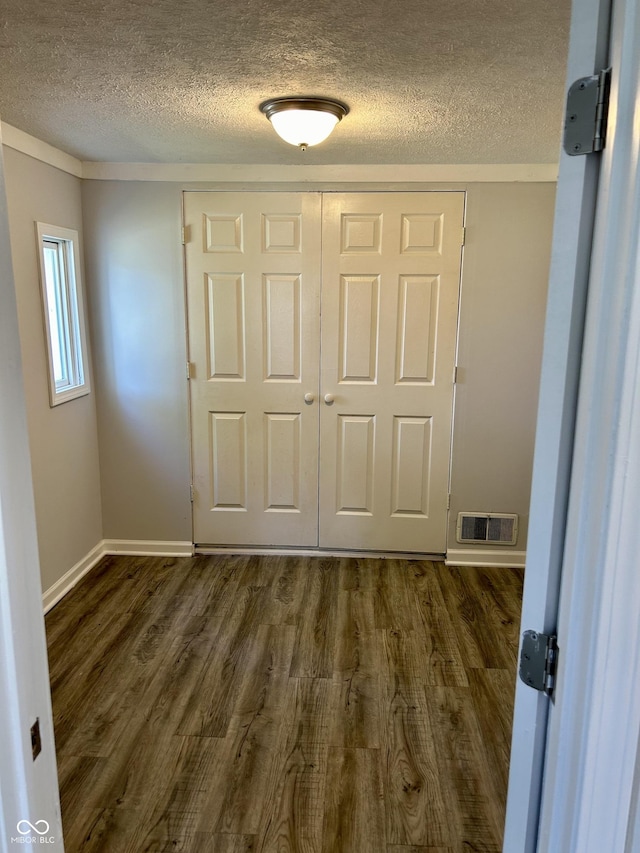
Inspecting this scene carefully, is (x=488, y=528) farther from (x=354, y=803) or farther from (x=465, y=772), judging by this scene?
(x=354, y=803)

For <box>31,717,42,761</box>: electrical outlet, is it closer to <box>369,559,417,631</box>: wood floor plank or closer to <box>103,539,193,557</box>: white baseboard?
<box>369,559,417,631</box>: wood floor plank

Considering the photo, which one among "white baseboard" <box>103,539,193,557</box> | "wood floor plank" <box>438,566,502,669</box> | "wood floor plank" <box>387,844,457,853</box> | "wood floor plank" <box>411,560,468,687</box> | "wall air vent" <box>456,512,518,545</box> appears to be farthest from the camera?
"white baseboard" <box>103,539,193,557</box>

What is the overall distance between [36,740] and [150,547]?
286 centimetres

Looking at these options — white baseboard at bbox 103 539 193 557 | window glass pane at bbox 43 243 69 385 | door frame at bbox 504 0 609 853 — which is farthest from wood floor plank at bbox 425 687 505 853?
window glass pane at bbox 43 243 69 385

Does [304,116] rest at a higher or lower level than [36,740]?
higher

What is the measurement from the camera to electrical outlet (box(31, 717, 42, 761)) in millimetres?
890

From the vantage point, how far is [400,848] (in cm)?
171

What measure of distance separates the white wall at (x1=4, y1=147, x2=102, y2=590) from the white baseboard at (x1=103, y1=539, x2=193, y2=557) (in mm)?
147

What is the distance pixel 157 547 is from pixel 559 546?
126 inches

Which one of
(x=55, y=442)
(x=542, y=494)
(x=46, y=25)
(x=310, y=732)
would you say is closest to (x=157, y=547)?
(x=55, y=442)

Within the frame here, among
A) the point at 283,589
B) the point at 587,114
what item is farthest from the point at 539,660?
the point at 283,589

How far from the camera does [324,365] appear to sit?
3473mm

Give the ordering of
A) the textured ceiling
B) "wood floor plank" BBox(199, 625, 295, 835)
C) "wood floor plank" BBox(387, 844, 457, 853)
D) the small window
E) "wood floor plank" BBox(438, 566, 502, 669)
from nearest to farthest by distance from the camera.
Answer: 1. the textured ceiling
2. "wood floor plank" BBox(387, 844, 457, 853)
3. "wood floor plank" BBox(199, 625, 295, 835)
4. "wood floor plank" BBox(438, 566, 502, 669)
5. the small window

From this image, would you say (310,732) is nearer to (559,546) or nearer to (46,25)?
(559,546)
